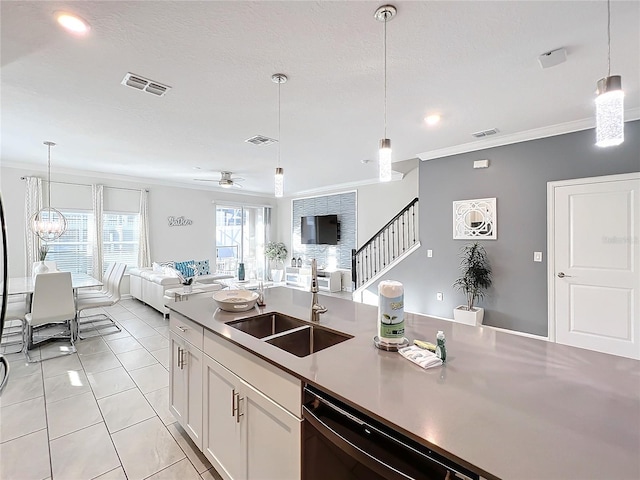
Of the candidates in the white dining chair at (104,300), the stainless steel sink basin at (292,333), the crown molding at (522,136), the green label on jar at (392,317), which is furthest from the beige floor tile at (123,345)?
the crown molding at (522,136)

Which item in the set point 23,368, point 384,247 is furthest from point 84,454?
point 384,247

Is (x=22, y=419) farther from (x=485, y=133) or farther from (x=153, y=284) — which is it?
(x=485, y=133)

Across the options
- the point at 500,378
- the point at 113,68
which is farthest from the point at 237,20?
the point at 500,378

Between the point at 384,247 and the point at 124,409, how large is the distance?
16.3 ft

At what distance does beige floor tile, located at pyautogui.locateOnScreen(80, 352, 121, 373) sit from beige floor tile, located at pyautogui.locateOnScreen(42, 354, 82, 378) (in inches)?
2.9

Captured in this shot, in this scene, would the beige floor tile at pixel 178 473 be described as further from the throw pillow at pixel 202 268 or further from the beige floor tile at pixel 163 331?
the throw pillow at pixel 202 268

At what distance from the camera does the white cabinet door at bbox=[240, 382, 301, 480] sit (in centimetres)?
122

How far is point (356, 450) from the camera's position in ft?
3.12

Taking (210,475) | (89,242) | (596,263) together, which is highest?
(89,242)

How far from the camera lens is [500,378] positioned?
1.11 m

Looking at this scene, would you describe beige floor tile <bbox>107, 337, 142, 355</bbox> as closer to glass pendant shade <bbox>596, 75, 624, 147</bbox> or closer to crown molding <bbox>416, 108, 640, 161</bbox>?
glass pendant shade <bbox>596, 75, 624, 147</bbox>

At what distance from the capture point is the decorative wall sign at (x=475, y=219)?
4.23 meters

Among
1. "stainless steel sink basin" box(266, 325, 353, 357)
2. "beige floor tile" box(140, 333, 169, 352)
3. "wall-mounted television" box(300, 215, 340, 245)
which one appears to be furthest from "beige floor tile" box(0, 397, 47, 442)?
"wall-mounted television" box(300, 215, 340, 245)

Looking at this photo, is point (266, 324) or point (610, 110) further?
point (266, 324)
